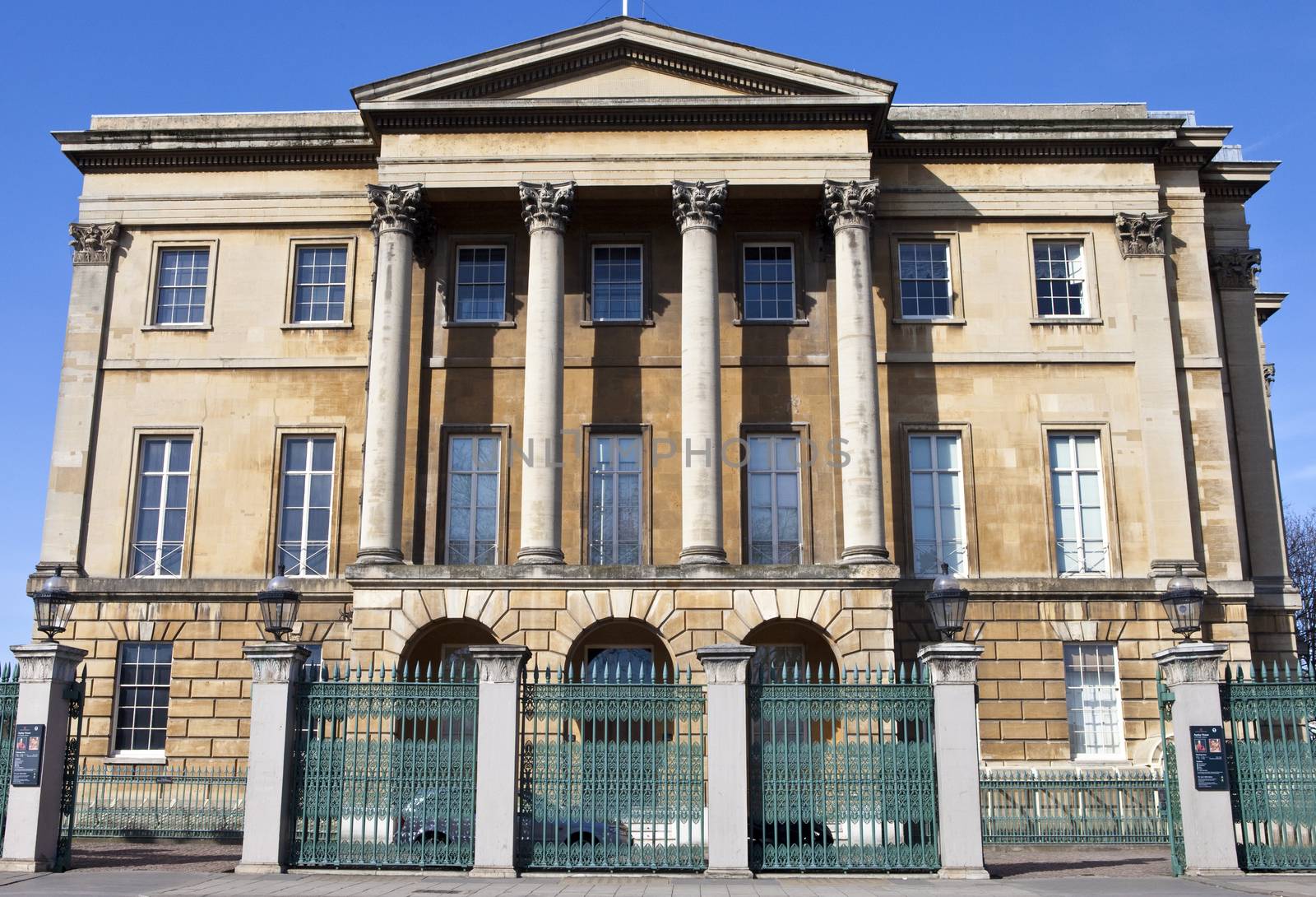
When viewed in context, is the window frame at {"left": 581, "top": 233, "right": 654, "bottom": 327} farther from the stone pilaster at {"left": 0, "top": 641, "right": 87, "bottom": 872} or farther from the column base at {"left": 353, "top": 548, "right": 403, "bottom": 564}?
the stone pilaster at {"left": 0, "top": 641, "right": 87, "bottom": 872}

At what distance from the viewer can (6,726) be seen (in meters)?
19.9

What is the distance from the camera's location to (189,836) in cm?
2745

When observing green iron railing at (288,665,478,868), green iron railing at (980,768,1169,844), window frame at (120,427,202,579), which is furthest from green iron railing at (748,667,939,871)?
window frame at (120,427,202,579)

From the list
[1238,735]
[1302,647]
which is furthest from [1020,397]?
[1302,647]

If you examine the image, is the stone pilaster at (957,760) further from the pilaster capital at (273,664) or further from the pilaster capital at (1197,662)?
the pilaster capital at (273,664)

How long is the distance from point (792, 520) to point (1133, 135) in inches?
489

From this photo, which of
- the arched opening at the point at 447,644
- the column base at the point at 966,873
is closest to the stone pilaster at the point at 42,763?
the arched opening at the point at 447,644

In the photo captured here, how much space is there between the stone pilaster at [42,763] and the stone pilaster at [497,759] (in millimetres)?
6475

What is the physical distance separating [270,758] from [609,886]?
16.7ft

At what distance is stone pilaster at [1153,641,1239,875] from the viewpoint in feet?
60.4

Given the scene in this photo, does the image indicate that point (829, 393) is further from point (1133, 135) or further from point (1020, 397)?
point (1133, 135)

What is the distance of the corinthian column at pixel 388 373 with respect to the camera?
28.8 metres

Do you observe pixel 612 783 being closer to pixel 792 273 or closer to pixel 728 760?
pixel 728 760

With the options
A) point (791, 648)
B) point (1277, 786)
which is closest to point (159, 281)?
point (791, 648)
